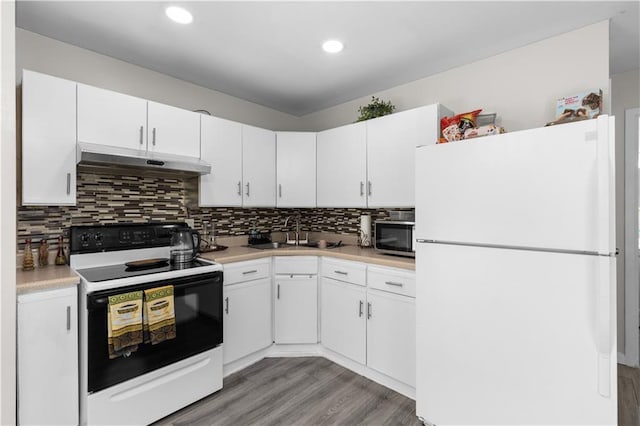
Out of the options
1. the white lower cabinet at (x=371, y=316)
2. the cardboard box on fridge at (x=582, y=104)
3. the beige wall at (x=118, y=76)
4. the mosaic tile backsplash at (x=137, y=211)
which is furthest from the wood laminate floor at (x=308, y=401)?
the beige wall at (x=118, y=76)

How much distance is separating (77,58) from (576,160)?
3.14 meters

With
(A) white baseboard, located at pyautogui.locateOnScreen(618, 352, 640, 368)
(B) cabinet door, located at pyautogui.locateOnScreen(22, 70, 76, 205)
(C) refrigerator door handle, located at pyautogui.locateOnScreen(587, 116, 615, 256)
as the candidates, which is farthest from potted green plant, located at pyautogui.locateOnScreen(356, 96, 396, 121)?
(A) white baseboard, located at pyautogui.locateOnScreen(618, 352, 640, 368)

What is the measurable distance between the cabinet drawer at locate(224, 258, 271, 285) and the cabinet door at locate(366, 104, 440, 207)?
3.58 feet

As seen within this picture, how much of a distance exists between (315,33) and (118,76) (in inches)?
63.6

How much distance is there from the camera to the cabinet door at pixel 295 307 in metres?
2.67

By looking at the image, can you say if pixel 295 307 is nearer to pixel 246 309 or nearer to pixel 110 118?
pixel 246 309

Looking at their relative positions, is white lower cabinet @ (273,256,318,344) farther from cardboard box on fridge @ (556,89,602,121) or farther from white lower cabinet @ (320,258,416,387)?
cardboard box on fridge @ (556,89,602,121)

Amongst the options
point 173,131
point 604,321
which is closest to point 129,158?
point 173,131

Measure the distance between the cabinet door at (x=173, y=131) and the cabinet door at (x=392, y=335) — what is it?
1.89m

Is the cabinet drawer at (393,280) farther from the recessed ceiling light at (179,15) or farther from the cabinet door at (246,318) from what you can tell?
the recessed ceiling light at (179,15)

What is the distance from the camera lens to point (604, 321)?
1170mm

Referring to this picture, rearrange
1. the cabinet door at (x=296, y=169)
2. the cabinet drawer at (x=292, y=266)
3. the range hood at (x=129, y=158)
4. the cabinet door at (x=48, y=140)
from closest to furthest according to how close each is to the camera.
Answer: the cabinet door at (x=48, y=140) → the range hood at (x=129, y=158) → the cabinet drawer at (x=292, y=266) → the cabinet door at (x=296, y=169)

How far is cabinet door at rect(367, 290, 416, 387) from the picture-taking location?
2.09 meters

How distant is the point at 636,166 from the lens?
2574mm
